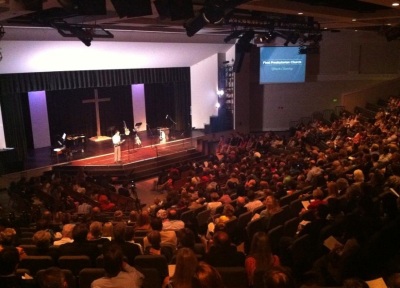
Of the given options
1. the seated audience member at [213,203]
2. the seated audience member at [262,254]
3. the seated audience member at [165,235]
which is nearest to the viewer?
the seated audience member at [262,254]

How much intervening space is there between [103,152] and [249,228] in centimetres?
1104

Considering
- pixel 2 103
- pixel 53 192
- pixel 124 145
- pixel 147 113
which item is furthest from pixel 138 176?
pixel 147 113

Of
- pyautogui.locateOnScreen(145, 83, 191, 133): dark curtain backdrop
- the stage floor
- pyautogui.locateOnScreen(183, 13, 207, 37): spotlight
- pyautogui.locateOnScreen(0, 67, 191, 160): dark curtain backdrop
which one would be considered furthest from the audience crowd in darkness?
pyautogui.locateOnScreen(145, 83, 191, 133): dark curtain backdrop

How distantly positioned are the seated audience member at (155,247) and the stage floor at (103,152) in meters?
9.93

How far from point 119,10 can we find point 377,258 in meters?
4.51

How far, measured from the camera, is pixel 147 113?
2044cm

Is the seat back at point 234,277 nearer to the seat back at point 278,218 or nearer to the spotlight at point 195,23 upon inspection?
the seat back at point 278,218

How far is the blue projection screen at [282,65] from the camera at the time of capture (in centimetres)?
2053

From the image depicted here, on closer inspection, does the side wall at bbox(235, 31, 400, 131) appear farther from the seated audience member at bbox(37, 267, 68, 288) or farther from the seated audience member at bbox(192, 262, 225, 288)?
the seated audience member at bbox(37, 267, 68, 288)

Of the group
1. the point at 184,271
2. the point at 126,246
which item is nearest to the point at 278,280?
the point at 184,271

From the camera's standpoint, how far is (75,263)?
4.27 meters

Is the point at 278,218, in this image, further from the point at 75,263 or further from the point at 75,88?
the point at 75,88

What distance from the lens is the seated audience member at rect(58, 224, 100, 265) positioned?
4.47 meters

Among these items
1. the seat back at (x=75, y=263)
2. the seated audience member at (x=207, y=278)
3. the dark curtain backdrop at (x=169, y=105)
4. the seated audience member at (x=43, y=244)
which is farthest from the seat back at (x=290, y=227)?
the dark curtain backdrop at (x=169, y=105)
